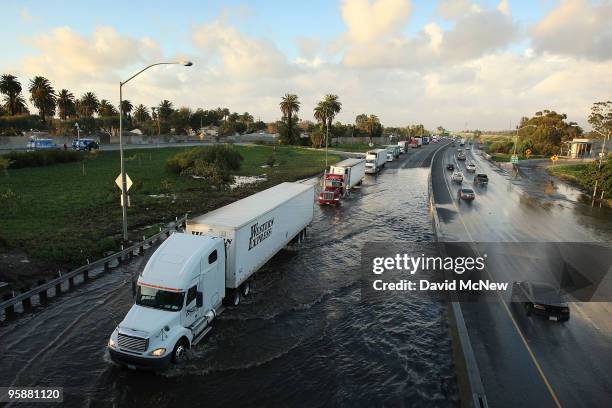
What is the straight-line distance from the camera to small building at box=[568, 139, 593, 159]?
105 metres

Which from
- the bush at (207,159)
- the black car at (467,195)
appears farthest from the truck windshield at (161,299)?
the black car at (467,195)

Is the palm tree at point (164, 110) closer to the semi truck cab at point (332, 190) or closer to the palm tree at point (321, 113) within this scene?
the palm tree at point (321, 113)

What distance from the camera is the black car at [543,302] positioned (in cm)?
1647

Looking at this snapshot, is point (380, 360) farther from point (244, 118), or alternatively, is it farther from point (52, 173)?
point (244, 118)

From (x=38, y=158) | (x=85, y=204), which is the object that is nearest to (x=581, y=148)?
(x=85, y=204)

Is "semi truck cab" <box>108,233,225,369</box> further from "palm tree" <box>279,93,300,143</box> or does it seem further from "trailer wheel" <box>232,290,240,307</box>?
"palm tree" <box>279,93,300,143</box>

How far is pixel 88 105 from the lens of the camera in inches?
4929

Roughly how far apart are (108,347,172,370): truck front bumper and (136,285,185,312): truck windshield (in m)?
1.55

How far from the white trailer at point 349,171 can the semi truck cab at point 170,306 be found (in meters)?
34.3

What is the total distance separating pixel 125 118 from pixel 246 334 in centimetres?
14400

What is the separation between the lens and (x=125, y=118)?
139 m

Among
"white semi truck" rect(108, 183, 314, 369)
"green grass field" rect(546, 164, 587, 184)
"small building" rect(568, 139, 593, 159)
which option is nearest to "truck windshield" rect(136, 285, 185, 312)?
"white semi truck" rect(108, 183, 314, 369)

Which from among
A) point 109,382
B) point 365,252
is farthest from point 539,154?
point 109,382

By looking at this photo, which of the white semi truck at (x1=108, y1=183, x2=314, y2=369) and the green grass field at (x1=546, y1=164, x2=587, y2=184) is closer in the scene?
the white semi truck at (x1=108, y1=183, x2=314, y2=369)
